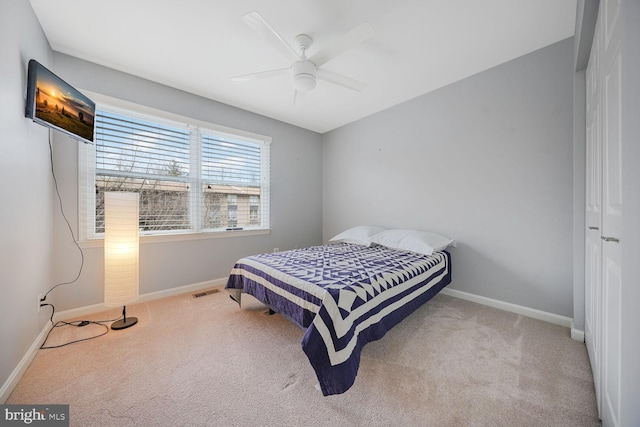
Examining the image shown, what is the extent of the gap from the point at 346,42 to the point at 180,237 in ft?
9.13

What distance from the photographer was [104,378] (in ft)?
4.89

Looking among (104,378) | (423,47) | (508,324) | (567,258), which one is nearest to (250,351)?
(104,378)

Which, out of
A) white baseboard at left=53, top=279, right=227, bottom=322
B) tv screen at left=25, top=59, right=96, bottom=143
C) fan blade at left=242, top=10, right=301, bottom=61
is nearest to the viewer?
fan blade at left=242, top=10, right=301, bottom=61

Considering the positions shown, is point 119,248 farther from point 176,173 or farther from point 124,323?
point 176,173

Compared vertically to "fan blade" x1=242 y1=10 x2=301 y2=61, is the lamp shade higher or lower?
lower

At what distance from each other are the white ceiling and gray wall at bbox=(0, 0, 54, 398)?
408 mm

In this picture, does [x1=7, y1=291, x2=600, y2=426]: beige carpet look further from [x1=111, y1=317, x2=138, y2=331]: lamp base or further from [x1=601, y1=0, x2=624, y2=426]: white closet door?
[x1=601, y1=0, x2=624, y2=426]: white closet door

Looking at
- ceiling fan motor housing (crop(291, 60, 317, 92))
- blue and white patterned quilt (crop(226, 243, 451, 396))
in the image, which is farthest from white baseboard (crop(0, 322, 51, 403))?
ceiling fan motor housing (crop(291, 60, 317, 92))

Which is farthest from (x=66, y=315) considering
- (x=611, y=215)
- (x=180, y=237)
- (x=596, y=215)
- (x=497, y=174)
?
(x=497, y=174)

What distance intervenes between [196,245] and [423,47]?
11.2ft

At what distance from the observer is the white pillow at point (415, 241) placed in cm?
260

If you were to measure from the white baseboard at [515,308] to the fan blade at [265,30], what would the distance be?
3.10 meters
